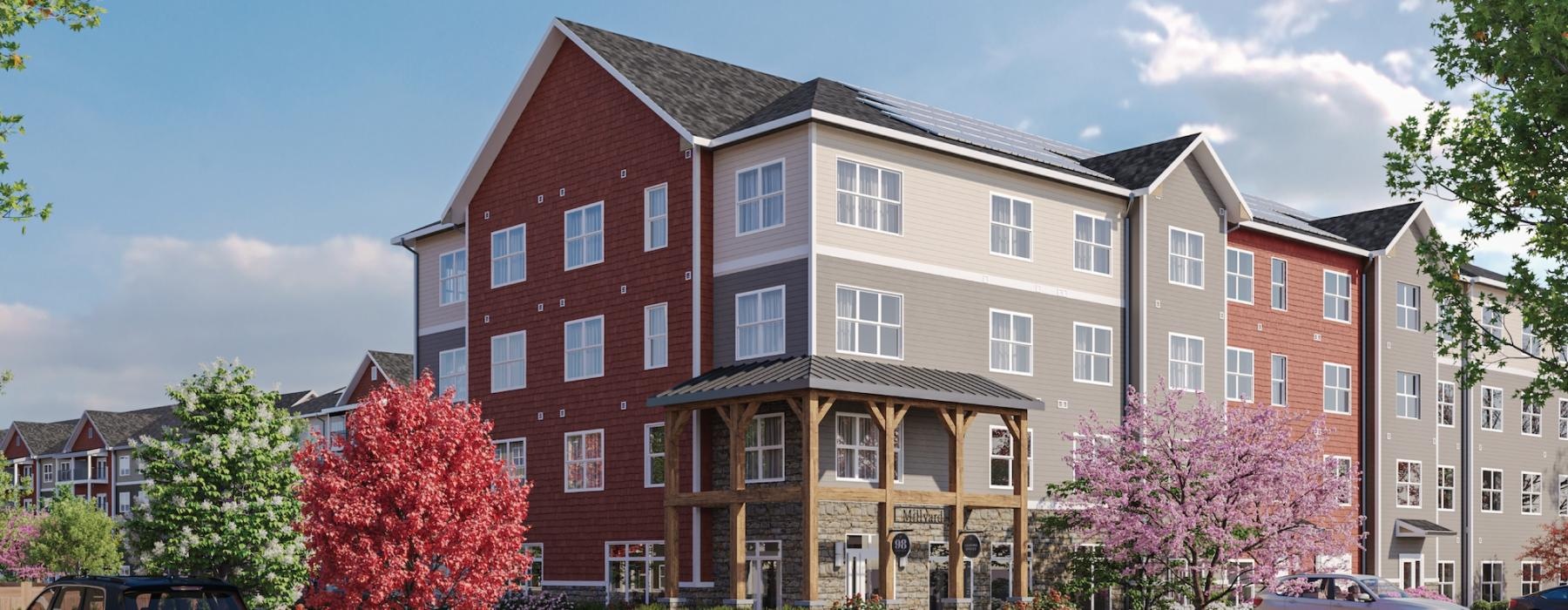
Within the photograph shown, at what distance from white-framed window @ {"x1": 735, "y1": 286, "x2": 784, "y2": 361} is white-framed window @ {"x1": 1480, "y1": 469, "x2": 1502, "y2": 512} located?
32.7 m

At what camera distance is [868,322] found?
37.3 meters

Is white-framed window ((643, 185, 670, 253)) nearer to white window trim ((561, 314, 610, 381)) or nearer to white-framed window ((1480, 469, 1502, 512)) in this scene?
white window trim ((561, 314, 610, 381))

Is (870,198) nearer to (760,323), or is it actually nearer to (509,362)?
(760,323)

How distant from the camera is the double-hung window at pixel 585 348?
137 feet

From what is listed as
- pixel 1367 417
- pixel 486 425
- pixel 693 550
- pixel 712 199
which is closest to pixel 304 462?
pixel 486 425

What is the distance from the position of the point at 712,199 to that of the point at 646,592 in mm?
9934

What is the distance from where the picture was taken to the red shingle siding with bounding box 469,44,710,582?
39.8 metres

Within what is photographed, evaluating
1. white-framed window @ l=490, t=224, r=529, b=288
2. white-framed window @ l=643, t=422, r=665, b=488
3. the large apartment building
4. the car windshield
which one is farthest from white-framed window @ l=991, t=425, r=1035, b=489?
the car windshield

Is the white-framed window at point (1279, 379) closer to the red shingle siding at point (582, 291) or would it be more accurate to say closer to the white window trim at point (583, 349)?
the red shingle siding at point (582, 291)

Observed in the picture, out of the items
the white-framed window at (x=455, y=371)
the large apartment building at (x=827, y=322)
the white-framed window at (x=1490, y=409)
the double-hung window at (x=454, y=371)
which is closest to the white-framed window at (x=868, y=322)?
the large apartment building at (x=827, y=322)

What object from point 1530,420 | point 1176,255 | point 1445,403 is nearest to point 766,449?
point 1176,255

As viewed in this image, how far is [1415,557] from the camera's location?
173 ft

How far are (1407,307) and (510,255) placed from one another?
99.7 ft

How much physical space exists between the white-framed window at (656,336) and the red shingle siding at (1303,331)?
18167 millimetres
